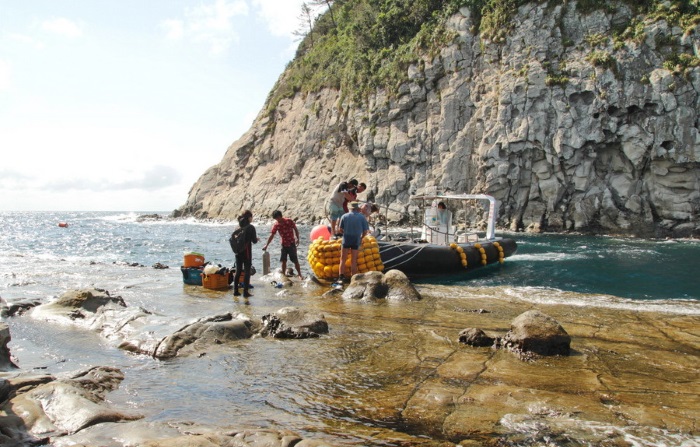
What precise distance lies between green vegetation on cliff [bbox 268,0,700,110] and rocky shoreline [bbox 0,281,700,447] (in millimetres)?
31383

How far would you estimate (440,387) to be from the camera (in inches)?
200

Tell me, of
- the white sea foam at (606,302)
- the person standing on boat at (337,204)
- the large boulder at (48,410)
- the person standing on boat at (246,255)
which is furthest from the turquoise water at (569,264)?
the large boulder at (48,410)

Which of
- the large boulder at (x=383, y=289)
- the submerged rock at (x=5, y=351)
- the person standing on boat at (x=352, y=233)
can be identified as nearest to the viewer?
the submerged rock at (x=5, y=351)

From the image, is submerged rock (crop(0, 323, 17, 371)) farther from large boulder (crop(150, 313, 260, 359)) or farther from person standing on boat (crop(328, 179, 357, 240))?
person standing on boat (crop(328, 179, 357, 240))

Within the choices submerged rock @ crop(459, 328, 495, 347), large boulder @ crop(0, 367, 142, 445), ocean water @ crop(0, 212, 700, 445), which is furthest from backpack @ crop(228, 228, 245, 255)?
large boulder @ crop(0, 367, 142, 445)

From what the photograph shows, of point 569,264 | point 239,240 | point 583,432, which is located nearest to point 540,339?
point 583,432

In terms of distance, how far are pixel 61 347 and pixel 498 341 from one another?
6.35 m

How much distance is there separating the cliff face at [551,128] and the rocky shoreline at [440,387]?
88.2ft

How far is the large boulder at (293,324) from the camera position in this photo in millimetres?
7262

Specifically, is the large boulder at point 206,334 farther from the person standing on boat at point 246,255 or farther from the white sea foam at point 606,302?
the white sea foam at point 606,302

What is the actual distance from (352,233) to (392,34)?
128 ft

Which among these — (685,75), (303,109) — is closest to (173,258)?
(685,75)

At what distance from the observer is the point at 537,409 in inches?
174

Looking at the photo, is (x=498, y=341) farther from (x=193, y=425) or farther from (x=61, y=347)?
(x=61, y=347)
